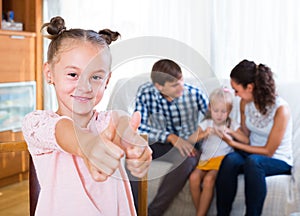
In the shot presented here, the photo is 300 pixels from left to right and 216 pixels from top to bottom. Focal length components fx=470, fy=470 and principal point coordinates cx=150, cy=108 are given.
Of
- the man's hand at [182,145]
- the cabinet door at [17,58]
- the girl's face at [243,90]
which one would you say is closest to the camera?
the man's hand at [182,145]

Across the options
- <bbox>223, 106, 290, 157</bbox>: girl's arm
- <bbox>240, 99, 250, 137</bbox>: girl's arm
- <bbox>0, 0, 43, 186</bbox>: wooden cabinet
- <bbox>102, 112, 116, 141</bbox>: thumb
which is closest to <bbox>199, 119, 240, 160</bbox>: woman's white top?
<bbox>102, 112, 116, 141</bbox>: thumb

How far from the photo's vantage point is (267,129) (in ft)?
7.86

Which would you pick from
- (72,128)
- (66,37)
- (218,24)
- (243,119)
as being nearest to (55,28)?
(66,37)

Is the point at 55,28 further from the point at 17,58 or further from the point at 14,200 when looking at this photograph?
the point at 17,58

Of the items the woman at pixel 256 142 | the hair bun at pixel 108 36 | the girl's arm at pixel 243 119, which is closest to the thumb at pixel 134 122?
the hair bun at pixel 108 36

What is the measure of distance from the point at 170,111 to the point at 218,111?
0.07m

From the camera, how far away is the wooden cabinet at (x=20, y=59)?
3227 mm

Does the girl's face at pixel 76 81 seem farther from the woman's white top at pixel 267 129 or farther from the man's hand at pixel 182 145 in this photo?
the woman's white top at pixel 267 129

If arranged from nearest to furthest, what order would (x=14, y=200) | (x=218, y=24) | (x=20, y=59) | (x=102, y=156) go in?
(x=102, y=156) → (x=14, y=200) → (x=218, y=24) → (x=20, y=59)

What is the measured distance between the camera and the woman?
2.21 m

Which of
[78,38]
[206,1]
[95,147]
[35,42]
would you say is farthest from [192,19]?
[95,147]

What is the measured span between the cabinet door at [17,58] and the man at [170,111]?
273cm

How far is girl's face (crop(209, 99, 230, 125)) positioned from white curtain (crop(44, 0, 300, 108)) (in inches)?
89.0

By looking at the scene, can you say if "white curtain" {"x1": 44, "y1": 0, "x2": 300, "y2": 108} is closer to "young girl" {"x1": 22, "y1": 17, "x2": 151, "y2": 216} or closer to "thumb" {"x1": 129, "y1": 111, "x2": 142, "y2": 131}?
"young girl" {"x1": 22, "y1": 17, "x2": 151, "y2": 216}
